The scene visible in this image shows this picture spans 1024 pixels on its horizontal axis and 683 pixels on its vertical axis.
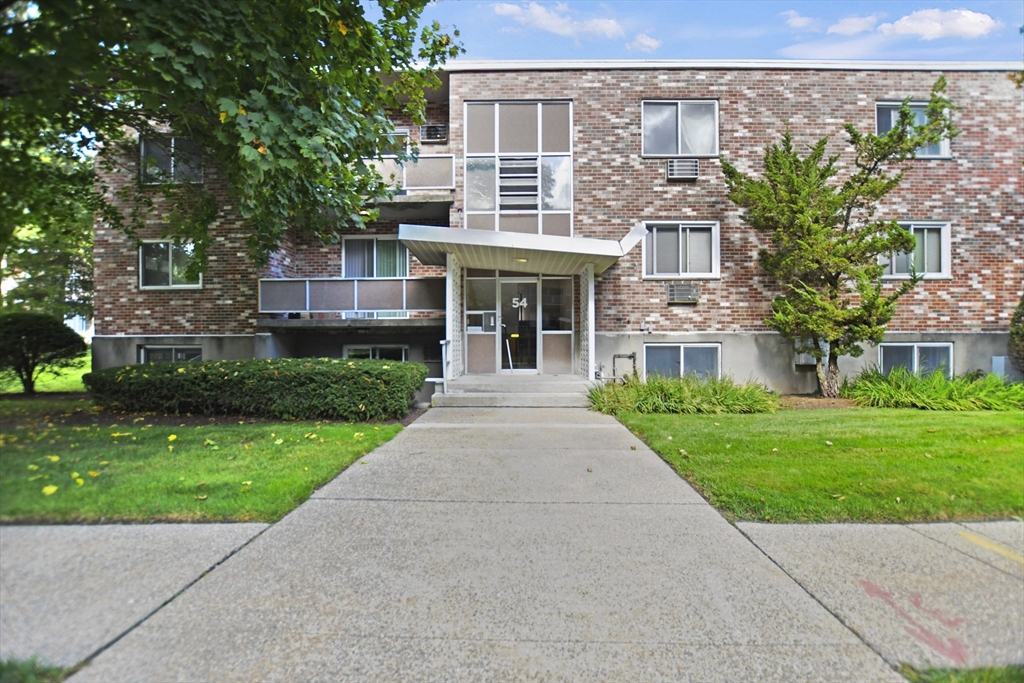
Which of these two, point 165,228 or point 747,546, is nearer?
point 747,546

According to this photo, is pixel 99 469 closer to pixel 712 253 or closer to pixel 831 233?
pixel 831 233

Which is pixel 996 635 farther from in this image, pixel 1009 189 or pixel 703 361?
pixel 1009 189

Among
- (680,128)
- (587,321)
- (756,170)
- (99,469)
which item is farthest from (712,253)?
(99,469)

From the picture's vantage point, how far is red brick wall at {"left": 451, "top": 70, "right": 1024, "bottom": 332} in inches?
494

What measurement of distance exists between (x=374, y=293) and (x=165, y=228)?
270 inches

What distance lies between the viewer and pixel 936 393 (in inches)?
407

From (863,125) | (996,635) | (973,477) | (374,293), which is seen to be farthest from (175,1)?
(863,125)

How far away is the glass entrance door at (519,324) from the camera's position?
13.1m

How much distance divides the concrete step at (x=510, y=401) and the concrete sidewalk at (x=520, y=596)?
18.8 ft

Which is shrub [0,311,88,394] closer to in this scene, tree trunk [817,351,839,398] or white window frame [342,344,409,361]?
white window frame [342,344,409,361]

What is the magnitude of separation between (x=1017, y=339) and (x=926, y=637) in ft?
44.6

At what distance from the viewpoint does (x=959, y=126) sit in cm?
1265

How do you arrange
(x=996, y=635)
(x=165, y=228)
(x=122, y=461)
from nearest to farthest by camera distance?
(x=122, y=461) < (x=996, y=635) < (x=165, y=228)

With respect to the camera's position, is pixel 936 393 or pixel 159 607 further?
pixel 936 393
